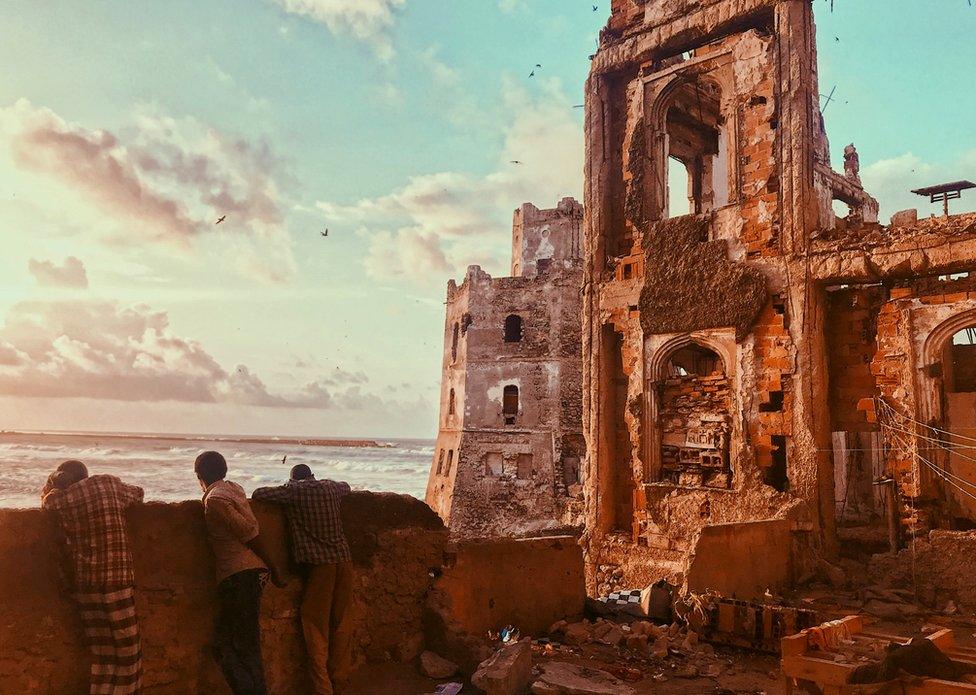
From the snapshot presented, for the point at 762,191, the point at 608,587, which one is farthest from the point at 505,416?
the point at 762,191

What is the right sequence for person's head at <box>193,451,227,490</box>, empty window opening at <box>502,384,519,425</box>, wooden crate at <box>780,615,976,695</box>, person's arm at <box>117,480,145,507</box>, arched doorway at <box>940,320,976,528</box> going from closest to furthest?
wooden crate at <box>780,615,976,695</box>, person's arm at <box>117,480,145,507</box>, person's head at <box>193,451,227,490</box>, arched doorway at <box>940,320,976,528</box>, empty window opening at <box>502,384,519,425</box>

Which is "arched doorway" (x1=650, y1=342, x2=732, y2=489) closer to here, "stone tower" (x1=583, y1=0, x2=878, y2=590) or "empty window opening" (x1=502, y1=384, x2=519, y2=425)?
"stone tower" (x1=583, y1=0, x2=878, y2=590)

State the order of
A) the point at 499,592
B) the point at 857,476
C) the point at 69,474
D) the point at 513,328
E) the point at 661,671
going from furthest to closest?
the point at 513,328
the point at 857,476
the point at 499,592
the point at 661,671
the point at 69,474

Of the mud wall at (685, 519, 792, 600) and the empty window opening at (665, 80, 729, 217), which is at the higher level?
the empty window opening at (665, 80, 729, 217)

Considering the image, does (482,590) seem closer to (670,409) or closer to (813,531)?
(813,531)

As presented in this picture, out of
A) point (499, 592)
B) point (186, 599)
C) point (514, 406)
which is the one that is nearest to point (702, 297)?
point (499, 592)

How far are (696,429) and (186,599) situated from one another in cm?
943

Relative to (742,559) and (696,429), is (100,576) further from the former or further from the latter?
(696,429)

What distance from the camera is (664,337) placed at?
488 inches

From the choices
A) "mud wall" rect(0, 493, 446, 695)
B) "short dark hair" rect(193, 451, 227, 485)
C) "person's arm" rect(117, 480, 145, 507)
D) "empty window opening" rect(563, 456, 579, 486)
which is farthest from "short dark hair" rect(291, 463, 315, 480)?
"empty window opening" rect(563, 456, 579, 486)

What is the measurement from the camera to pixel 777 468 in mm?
10992

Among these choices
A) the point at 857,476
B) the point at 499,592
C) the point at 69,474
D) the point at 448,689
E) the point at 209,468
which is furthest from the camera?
the point at 857,476

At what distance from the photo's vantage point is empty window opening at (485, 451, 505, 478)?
95.1 ft

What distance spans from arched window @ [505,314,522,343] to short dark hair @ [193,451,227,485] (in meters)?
25.9
